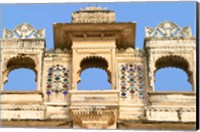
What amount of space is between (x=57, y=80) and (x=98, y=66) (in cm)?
64

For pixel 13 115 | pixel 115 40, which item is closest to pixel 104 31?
pixel 115 40

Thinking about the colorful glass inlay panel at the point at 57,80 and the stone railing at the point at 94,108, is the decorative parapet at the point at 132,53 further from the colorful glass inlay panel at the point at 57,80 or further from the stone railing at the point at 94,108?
the stone railing at the point at 94,108

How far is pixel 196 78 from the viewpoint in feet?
84.9

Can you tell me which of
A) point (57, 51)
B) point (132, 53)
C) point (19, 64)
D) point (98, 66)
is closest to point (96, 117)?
point (98, 66)

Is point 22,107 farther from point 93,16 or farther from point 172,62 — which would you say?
point 172,62

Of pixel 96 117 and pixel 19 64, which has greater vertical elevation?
pixel 19 64

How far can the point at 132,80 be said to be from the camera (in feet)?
88.8

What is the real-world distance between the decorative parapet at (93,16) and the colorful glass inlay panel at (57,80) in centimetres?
76

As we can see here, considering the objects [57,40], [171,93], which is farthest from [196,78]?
[57,40]

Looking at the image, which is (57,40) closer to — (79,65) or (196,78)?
(79,65)

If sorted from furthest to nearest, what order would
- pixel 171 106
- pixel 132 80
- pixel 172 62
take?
pixel 172 62
pixel 132 80
pixel 171 106

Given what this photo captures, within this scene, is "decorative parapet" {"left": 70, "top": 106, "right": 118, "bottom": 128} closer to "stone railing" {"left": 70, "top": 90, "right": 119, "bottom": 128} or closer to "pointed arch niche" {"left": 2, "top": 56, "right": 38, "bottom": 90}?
"stone railing" {"left": 70, "top": 90, "right": 119, "bottom": 128}

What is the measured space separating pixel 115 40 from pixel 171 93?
1.24m

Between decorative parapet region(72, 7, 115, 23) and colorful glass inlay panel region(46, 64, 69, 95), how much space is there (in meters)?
0.76
